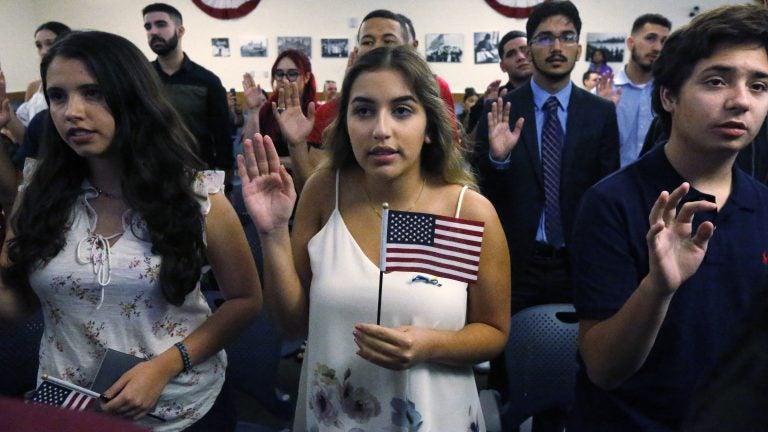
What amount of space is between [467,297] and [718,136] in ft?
2.36

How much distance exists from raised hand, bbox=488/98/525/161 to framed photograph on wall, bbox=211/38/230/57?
27.7 feet

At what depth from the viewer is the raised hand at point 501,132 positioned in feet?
8.86

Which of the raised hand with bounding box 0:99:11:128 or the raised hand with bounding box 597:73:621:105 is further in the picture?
the raised hand with bounding box 597:73:621:105

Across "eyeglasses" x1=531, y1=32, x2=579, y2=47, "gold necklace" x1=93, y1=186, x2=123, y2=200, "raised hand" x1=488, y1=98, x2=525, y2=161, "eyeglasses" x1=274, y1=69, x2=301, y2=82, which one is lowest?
"gold necklace" x1=93, y1=186, x2=123, y2=200

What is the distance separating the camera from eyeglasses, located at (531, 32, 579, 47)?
2.94 metres

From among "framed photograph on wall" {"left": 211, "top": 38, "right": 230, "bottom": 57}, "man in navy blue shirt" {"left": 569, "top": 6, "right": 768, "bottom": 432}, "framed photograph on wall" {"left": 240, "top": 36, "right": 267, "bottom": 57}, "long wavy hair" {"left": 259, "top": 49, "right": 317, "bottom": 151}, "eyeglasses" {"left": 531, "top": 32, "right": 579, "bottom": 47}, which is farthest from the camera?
"framed photograph on wall" {"left": 211, "top": 38, "right": 230, "bottom": 57}

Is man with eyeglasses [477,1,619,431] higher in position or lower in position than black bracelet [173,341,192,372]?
higher

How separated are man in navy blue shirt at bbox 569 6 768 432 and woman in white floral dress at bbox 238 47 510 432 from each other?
314 mm

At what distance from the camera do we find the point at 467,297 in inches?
63.6

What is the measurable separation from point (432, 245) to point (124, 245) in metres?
0.82

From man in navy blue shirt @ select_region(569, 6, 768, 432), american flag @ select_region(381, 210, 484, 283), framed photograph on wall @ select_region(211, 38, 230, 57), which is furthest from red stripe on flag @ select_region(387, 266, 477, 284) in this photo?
framed photograph on wall @ select_region(211, 38, 230, 57)

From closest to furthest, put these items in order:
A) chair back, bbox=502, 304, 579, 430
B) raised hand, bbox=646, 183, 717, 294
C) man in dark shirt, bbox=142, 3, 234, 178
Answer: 1. raised hand, bbox=646, 183, 717, 294
2. chair back, bbox=502, 304, 579, 430
3. man in dark shirt, bbox=142, 3, 234, 178

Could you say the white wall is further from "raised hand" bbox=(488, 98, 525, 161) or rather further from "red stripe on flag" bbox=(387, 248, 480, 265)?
"red stripe on flag" bbox=(387, 248, 480, 265)

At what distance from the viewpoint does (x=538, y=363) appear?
202 cm
